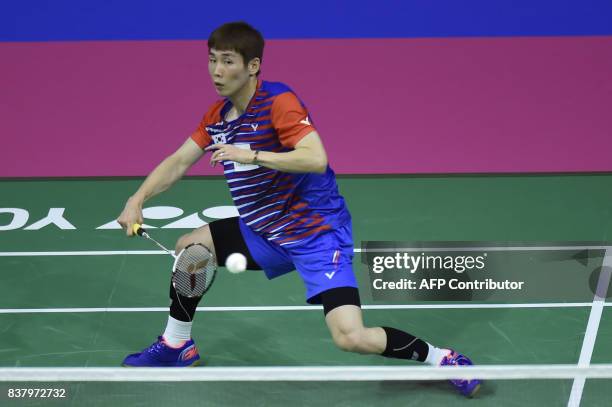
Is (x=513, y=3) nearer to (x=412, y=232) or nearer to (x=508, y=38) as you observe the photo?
(x=508, y=38)

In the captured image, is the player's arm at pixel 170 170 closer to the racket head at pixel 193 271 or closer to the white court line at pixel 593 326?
the racket head at pixel 193 271

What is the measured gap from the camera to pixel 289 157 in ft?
14.3

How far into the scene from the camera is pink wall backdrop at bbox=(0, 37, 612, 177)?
8070mm

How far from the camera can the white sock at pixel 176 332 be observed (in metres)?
→ 5.04

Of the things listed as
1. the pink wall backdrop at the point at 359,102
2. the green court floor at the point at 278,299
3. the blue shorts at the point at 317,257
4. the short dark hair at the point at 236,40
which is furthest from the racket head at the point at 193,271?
the pink wall backdrop at the point at 359,102

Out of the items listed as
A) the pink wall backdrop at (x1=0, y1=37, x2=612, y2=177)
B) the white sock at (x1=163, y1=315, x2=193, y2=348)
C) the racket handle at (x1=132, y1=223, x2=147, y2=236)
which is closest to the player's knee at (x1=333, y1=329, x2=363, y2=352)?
the white sock at (x1=163, y1=315, x2=193, y2=348)

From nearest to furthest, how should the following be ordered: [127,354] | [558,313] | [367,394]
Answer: [367,394]
[127,354]
[558,313]

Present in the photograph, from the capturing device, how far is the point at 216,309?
19.1 feet

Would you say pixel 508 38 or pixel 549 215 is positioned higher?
pixel 508 38

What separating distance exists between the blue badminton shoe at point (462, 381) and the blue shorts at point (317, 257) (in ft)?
2.00

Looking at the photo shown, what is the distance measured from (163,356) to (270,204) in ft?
3.29

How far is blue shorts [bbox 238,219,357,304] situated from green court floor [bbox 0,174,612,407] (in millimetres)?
548

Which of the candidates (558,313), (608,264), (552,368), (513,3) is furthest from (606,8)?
(552,368)

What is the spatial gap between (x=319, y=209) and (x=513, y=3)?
19.7ft
